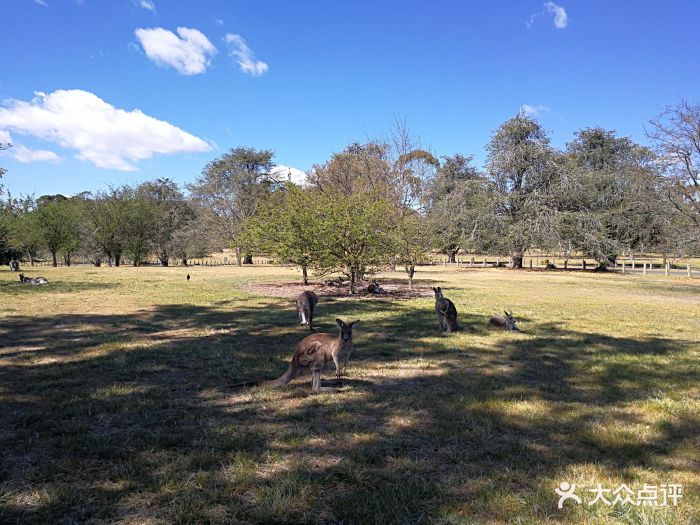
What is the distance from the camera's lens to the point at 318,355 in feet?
19.9

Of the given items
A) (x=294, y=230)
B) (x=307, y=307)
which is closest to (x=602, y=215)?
(x=294, y=230)

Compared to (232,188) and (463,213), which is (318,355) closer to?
(463,213)

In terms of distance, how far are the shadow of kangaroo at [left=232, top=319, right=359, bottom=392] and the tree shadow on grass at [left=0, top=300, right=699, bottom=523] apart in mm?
221

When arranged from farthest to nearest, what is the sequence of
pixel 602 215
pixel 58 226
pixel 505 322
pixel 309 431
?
pixel 58 226 → pixel 602 215 → pixel 505 322 → pixel 309 431

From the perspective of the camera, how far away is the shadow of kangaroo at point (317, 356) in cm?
606

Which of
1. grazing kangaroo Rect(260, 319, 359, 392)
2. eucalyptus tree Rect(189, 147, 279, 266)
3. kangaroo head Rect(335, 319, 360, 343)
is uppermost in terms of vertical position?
eucalyptus tree Rect(189, 147, 279, 266)

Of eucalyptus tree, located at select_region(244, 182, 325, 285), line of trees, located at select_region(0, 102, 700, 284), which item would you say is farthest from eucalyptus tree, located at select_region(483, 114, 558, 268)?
eucalyptus tree, located at select_region(244, 182, 325, 285)

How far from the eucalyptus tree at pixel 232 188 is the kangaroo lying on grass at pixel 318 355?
45.8m

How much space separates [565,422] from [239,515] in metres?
3.96

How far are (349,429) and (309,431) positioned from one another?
0.46m

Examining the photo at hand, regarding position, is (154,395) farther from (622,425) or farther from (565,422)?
(622,425)

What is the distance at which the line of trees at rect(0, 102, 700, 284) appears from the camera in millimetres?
20938

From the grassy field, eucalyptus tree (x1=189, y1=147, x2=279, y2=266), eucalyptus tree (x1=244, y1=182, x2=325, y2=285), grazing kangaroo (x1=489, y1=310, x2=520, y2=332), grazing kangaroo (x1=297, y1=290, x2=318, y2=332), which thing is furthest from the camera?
eucalyptus tree (x1=189, y1=147, x2=279, y2=266)

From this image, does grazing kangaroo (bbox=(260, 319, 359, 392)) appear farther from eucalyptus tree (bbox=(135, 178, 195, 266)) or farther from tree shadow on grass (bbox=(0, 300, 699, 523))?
eucalyptus tree (bbox=(135, 178, 195, 266))
